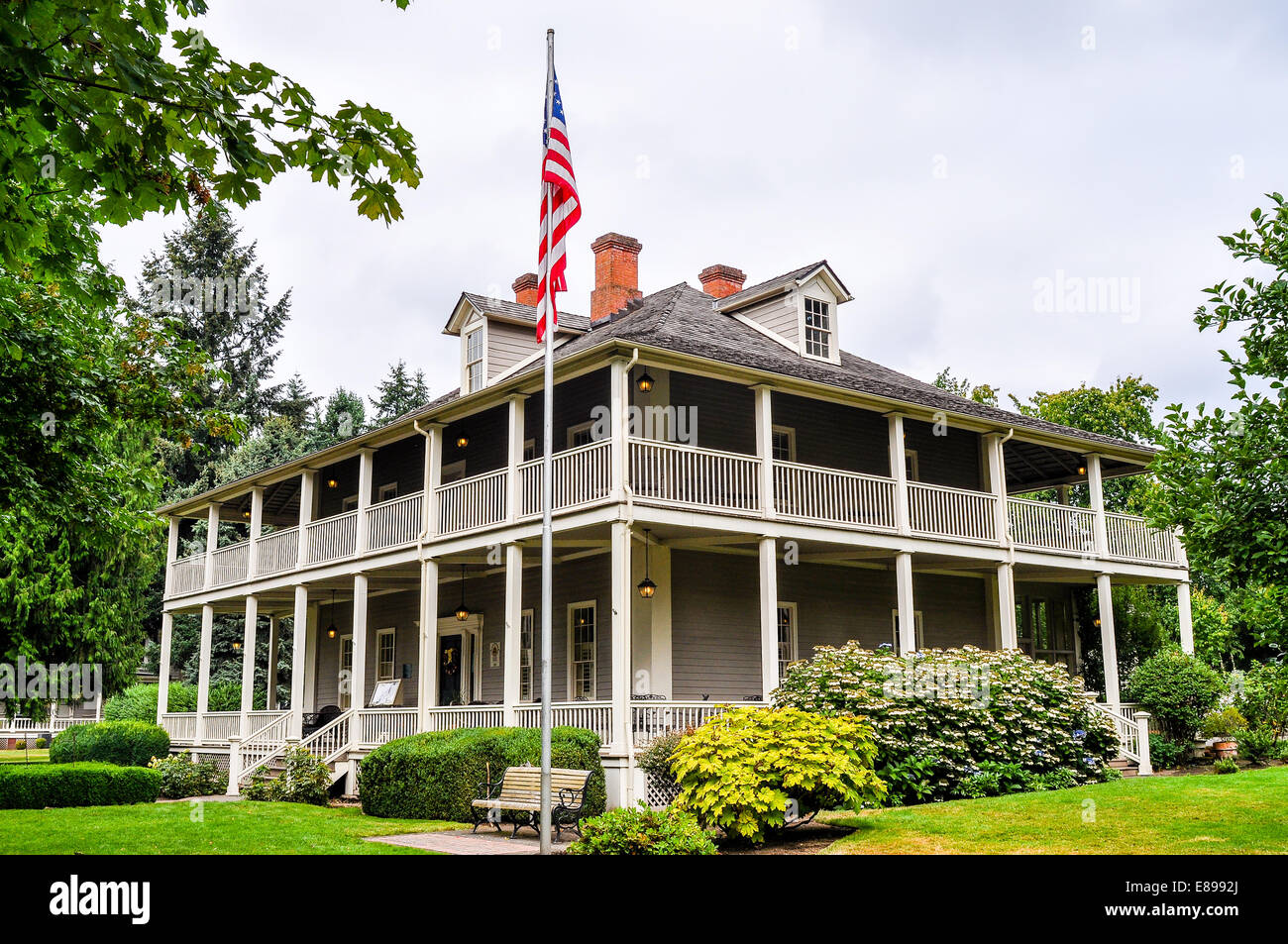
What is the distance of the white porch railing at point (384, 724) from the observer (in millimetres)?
20125

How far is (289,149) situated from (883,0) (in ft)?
31.1

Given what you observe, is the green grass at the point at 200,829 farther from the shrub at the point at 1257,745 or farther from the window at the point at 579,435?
the shrub at the point at 1257,745

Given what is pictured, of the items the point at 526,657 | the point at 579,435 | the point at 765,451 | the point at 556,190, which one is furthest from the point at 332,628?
the point at 556,190

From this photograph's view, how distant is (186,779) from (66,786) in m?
→ 3.89

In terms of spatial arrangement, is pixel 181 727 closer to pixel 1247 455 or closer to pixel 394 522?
pixel 394 522

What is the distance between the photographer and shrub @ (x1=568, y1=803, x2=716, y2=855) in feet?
34.0

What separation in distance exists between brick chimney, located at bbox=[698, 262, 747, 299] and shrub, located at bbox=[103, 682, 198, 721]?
18.2 metres

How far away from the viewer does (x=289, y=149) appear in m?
6.42

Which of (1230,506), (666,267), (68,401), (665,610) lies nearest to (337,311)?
(666,267)

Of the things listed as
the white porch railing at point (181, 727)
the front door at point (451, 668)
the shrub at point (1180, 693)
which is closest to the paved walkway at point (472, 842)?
the front door at point (451, 668)

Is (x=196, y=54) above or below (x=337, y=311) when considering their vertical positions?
below

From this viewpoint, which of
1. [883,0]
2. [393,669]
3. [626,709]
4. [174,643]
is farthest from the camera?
[174,643]
